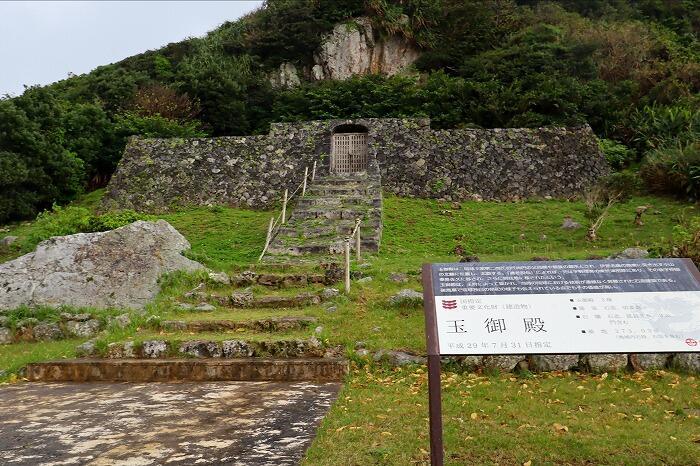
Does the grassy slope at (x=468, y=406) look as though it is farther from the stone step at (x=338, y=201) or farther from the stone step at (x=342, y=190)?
the stone step at (x=342, y=190)

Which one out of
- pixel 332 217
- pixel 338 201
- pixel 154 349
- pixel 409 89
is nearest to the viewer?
pixel 154 349

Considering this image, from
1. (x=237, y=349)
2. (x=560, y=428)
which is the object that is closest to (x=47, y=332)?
(x=237, y=349)

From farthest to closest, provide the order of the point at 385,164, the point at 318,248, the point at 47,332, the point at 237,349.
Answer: the point at 385,164 < the point at 318,248 < the point at 47,332 < the point at 237,349

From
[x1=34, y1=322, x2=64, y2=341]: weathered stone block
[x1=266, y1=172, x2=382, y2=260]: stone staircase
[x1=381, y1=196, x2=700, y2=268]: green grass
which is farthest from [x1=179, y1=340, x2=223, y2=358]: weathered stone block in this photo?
[x1=266, y1=172, x2=382, y2=260]: stone staircase

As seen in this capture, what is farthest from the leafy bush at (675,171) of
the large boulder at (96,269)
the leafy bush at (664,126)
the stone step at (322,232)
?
the large boulder at (96,269)

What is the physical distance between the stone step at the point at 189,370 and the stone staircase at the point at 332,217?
214 inches

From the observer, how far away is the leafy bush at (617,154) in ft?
59.5

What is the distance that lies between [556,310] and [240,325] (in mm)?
5145

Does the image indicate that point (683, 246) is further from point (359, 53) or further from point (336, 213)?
point (359, 53)

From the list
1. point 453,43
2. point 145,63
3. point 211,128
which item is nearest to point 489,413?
point 211,128

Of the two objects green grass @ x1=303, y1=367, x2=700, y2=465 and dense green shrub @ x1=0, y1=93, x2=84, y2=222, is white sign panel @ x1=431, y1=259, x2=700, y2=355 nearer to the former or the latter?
green grass @ x1=303, y1=367, x2=700, y2=465

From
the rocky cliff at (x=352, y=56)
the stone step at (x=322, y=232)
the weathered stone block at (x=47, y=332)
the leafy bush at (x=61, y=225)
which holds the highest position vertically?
the rocky cliff at (x=352, y=56)

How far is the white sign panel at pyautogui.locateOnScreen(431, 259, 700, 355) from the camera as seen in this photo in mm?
3566

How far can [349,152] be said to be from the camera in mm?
18047
